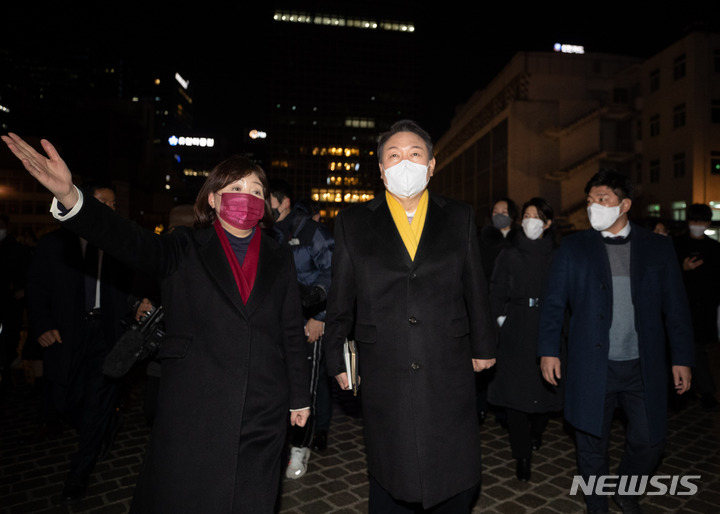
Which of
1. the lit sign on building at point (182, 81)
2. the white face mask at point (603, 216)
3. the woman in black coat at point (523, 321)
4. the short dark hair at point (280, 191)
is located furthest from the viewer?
the lit sign on building at point (182, 81)

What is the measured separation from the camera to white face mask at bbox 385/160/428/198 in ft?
9.00

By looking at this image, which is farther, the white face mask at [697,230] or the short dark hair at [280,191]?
the white face mask at [697,230]

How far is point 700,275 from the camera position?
6.43m

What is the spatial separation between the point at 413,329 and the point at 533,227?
2836 mm

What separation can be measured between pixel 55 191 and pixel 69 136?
59.3 meters

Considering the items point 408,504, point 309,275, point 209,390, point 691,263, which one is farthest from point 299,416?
point 691,263

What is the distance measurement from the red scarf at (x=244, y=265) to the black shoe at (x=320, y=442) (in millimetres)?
3130

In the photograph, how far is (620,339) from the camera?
138 inches

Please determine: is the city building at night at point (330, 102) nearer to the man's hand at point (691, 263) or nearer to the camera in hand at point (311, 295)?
the man's hand at point (691, 263)

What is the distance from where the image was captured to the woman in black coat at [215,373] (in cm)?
228

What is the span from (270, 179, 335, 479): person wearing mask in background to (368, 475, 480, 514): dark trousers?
1660 mm

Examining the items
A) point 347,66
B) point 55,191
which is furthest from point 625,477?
point 347,66

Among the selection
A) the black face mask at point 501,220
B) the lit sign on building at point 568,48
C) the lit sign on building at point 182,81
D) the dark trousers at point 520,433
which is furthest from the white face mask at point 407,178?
the lit sign on building at point 182,81

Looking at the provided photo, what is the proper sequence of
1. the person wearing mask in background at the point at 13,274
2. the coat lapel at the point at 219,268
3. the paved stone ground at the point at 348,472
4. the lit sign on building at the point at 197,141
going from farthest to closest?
1. the lit sign on building at the point at 197,141
2. the person wearing mask in background at the point at 13,274
3. the paved stone ground at the point at 348,472
4. the coat lapel at the point at 219,268
